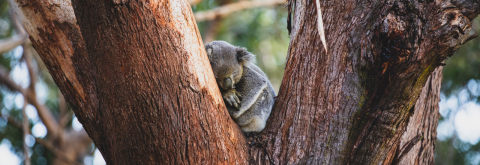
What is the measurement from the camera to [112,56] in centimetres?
168

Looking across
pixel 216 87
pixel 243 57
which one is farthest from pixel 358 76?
pixel 243 57

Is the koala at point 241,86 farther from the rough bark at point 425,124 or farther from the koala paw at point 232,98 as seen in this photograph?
the rough bark at point 425,124

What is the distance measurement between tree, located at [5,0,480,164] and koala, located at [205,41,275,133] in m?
0.28

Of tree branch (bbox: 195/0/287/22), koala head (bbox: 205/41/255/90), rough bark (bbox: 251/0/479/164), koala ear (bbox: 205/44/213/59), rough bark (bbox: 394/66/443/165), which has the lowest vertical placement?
rough bark (bbox: 394/66/443/165)

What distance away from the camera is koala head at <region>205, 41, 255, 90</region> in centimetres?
279

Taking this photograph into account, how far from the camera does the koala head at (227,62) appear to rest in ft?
9.14

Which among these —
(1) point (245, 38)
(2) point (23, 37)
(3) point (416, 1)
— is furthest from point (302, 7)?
(1) point (245, 38)

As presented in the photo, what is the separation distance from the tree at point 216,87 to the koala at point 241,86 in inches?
11.1

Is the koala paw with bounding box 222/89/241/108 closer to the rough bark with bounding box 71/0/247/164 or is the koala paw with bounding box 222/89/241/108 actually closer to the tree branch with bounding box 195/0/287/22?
the rough bark with bounding box 71/0/247/164

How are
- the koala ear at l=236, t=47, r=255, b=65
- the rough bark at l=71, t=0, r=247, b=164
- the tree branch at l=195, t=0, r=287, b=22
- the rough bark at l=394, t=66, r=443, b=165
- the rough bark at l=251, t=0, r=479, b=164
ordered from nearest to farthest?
1. the rough bark at l=71, t=0, r=247, b=164
2. the rough bark at l=251, t=0, r=479, b=164
3. the rough bark at l=394, t=66, r=443, b=165
4. the koala ear at l=236, t=47, r=255, b=65
5. the tree branch at l=195, t=0, r=287, b=22

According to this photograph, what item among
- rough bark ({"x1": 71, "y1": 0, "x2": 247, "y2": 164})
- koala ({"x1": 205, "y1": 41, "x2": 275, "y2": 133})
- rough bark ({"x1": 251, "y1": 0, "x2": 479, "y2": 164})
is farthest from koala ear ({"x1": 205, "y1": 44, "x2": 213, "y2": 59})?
rough bark ({"x1": 71, "y1": 0, "x2": 247, "y2": 164})

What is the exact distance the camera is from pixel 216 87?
2105 millimetres

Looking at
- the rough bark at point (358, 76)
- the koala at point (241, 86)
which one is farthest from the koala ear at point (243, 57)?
the rough bark at point (358, 76)

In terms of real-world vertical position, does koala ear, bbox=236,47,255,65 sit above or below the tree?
above
